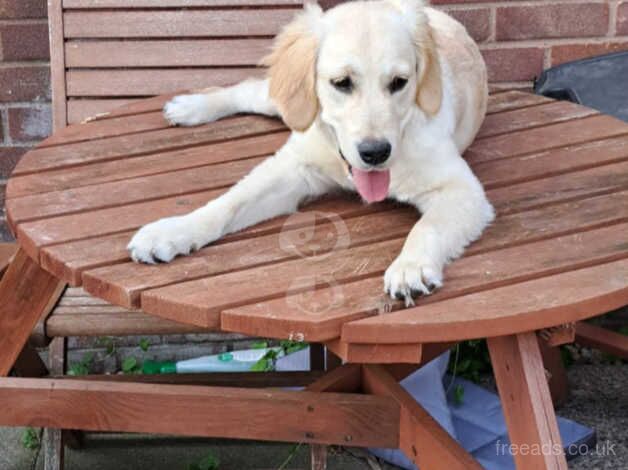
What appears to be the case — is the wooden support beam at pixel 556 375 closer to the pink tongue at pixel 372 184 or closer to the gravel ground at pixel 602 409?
the gravel ground at pixel 602 409

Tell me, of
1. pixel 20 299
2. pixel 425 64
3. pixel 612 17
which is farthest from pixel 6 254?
pixel 612 17

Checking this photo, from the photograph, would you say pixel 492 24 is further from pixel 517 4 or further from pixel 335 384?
pixel 335 384

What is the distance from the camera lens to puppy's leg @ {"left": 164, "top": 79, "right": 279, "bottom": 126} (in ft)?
8.37

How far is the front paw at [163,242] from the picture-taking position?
5.92 ft

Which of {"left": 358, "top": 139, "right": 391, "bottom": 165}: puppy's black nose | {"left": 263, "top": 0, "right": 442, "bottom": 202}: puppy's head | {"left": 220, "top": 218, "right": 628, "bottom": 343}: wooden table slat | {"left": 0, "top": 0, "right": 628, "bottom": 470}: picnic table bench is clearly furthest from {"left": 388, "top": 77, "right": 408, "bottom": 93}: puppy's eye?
{"left": 220, "top": 218, "right": 628, "bottom": 343}: wooden table slat

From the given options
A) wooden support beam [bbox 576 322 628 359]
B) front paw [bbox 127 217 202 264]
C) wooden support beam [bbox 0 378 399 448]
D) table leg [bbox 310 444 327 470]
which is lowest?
table leg [bbox 310 444 327 470]

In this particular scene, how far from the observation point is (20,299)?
2.15 metres

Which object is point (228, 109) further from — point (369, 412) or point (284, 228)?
point (369, 412)

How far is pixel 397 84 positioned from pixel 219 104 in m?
0.73

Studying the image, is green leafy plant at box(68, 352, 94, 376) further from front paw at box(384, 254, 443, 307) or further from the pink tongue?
front paw at box(384, 254, 443, 307)

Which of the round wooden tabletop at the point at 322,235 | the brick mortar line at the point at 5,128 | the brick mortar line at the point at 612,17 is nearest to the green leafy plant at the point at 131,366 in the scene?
the brick mortar line at the point at 5,128

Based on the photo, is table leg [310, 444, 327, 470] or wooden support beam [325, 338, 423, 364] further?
table leg [310, 444, 327, 470]

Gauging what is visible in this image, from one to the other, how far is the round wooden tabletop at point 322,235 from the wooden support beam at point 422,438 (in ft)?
1.18

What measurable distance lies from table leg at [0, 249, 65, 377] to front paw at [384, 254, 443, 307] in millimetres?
879
